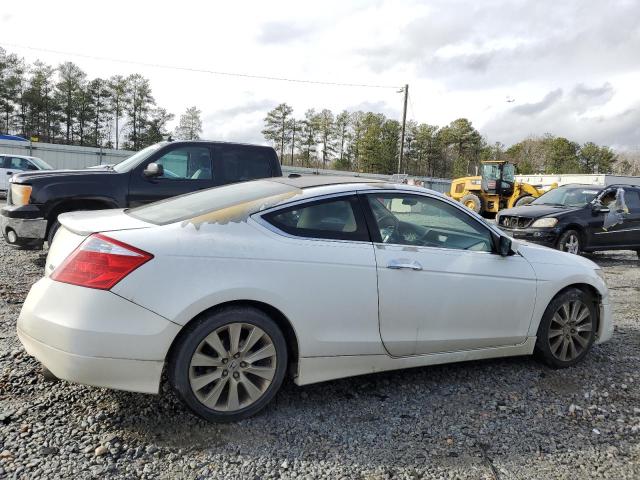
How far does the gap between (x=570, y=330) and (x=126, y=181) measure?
5.59 metres

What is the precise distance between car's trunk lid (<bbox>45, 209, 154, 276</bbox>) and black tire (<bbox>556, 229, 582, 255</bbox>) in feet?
30.1

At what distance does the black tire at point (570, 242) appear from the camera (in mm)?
10227

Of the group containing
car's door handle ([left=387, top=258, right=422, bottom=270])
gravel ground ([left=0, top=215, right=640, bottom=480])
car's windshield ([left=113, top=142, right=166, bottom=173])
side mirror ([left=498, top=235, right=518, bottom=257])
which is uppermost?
car's windshield ([left=113, top=142, right=166, bottom=173])

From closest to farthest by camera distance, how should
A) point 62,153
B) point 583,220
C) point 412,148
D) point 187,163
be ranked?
point 187,163, point 583,220, point 62,153, point 412,148

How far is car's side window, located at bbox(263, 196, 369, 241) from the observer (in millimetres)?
3219

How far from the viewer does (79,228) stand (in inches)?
120

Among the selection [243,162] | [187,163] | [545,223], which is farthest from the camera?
[545,223]

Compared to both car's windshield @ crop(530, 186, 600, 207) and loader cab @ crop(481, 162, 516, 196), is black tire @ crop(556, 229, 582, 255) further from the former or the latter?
loader cab @ crop(481, 162, 516, 196)

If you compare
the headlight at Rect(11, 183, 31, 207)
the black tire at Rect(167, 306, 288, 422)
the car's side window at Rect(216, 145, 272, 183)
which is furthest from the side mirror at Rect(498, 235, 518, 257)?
the headlight at Rect(11, 183, 31, 207)

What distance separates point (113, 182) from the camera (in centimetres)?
674

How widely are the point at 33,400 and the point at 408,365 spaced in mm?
2420

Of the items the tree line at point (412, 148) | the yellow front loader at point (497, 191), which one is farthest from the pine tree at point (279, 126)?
the yellow front loader at point (497, 191)

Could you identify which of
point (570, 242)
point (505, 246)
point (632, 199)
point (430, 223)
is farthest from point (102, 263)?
point (632, 199)

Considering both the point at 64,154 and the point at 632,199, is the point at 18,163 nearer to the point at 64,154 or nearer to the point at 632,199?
the point at 64,154
